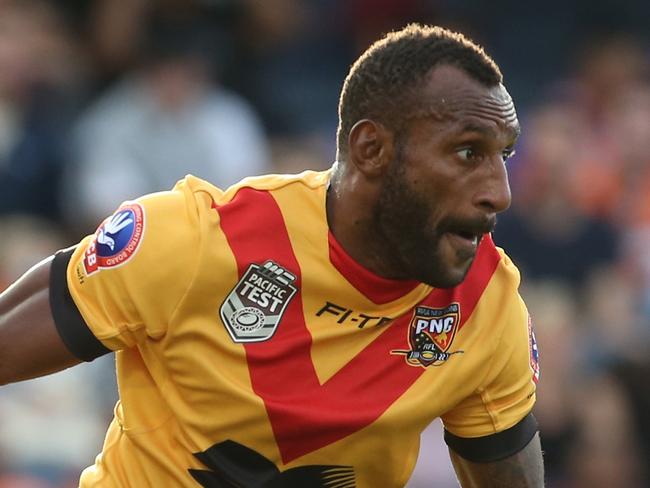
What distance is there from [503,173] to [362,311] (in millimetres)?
553

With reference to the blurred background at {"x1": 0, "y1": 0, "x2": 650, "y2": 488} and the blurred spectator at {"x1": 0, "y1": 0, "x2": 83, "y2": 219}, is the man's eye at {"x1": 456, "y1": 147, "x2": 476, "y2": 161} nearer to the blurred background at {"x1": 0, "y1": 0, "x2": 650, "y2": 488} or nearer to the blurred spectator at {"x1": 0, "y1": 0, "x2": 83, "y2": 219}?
the blurred background at {"x1": 0, "y1": 0, "x2": 650, "y2": 488}

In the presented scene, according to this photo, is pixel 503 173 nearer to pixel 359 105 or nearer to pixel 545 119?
pixel 359 105

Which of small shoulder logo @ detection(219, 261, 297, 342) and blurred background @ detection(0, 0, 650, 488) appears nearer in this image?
small shoulder logo @ detection(219, 261, 297, 342)

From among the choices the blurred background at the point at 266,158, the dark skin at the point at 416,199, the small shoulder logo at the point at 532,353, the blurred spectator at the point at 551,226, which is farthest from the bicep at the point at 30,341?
the blurred spectator at the point at 551,226

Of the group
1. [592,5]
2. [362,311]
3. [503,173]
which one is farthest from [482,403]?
[592,5]

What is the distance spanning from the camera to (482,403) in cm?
402

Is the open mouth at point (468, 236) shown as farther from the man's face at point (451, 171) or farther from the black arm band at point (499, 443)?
the black arm band at point (499, 443)

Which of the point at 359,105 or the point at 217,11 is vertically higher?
the point at 217,11

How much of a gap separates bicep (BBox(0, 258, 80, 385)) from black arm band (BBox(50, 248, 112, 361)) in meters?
0.02

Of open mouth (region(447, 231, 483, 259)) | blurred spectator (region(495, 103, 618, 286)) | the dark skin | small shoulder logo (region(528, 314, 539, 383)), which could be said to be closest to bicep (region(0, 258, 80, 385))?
the dark skin

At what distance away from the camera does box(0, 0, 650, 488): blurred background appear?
7223 millimetres

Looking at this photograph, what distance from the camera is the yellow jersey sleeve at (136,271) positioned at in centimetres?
370

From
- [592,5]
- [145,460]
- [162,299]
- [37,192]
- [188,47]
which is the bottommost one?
[145,460]

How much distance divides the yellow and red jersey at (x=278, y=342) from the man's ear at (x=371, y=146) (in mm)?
195
